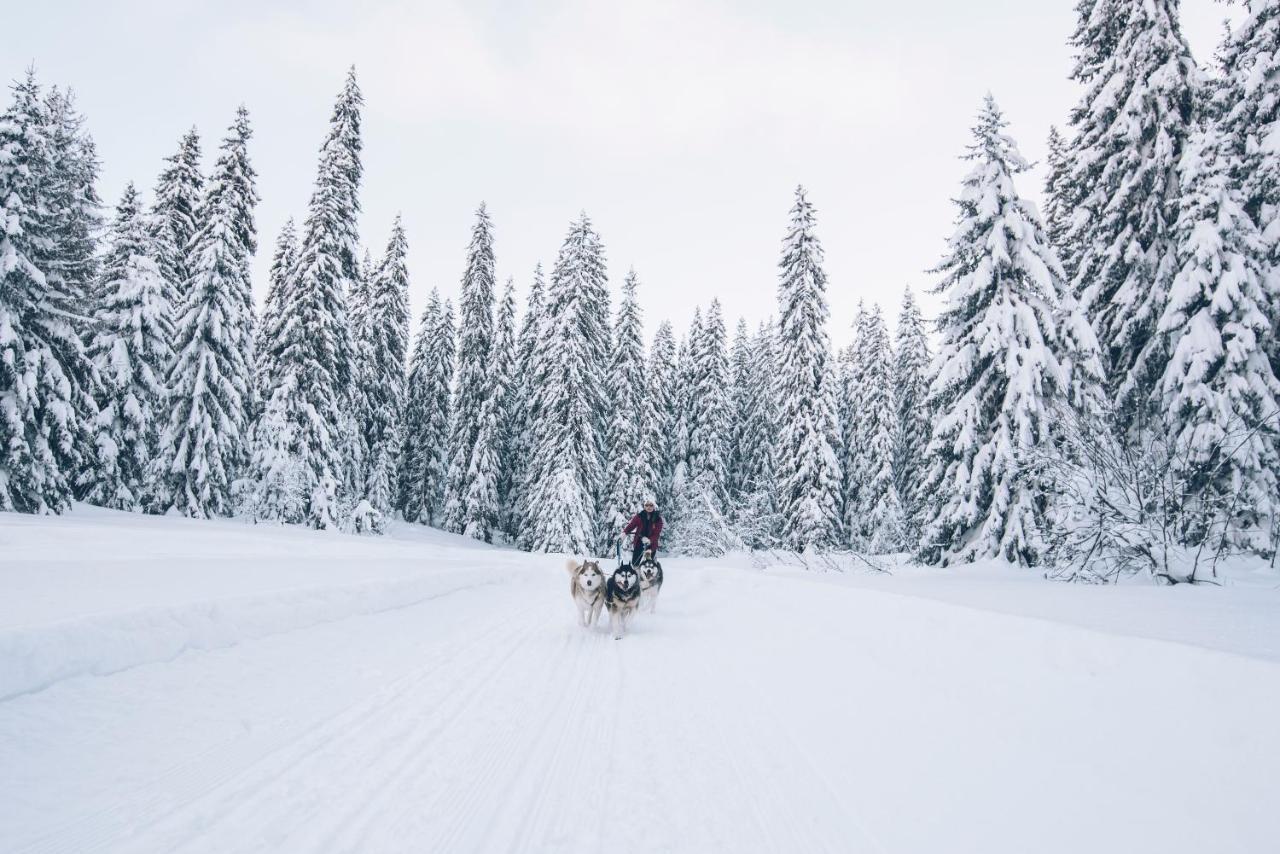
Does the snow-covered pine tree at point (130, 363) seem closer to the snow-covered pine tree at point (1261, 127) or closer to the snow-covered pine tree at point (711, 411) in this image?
the snow-covered pine tree at point (711, 411)

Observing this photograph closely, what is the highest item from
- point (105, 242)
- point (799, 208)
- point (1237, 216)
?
point (799, 208)

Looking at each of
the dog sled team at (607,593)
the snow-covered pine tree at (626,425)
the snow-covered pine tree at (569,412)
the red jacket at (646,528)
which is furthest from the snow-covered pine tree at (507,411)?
the dog sled team at (607,593)

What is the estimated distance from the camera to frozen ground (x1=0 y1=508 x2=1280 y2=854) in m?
2.68

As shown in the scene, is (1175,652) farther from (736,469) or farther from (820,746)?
(736,469)

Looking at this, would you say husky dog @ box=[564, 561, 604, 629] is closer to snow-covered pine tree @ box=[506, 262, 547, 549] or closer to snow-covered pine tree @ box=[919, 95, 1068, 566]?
snow-covered pine tree @ box=[919, 95, 1068, 566]

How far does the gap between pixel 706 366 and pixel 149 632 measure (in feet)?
116

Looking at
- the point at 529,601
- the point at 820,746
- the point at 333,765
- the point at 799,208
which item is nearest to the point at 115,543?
the point at 529,601

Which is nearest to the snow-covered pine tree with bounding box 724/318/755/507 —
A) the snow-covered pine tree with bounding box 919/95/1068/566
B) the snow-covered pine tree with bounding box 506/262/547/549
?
the snow-covered pine tree with bounding box 506/262/547/549

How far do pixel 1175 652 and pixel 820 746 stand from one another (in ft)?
7.25

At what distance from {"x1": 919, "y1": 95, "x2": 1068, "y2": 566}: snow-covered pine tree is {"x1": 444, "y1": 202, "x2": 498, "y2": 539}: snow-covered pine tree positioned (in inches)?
1028

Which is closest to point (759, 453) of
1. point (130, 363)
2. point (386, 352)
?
point (386, 352)

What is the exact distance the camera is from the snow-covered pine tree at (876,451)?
33750mm

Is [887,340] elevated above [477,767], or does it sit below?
above

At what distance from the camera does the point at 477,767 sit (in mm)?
3662
